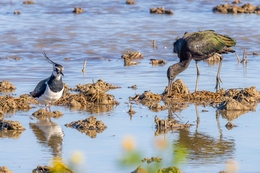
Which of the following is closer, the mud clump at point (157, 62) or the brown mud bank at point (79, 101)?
the brown mud bank at point (79, 101)

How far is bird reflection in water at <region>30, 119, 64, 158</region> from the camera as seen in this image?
336 inches

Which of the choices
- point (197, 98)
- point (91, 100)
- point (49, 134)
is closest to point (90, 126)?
point (49, 134)

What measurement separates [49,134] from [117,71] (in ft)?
17.4

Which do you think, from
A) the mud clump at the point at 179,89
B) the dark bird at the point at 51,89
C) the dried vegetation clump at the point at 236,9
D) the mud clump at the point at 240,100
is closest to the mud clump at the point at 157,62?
the mud clump at the point at 179,89

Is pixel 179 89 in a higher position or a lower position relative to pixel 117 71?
higher

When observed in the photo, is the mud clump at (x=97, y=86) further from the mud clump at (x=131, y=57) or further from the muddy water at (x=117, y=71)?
the mud clump at (x=131, y=57)

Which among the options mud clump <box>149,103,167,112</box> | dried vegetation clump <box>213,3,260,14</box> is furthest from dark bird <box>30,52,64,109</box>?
dried vegetation clump <box>213,3,260,14</box>

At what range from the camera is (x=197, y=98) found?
458 inches

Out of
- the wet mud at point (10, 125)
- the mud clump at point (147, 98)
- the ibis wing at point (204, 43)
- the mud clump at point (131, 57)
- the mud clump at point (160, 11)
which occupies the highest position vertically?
the ibis wing at point (204, 43)

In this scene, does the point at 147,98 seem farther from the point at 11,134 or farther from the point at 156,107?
the point at 11,134

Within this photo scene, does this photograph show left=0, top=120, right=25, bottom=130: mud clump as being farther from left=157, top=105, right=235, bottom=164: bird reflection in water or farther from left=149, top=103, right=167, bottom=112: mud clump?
left=149, top=103, right=167, bottom=112: mud clump

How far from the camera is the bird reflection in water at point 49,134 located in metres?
8.53

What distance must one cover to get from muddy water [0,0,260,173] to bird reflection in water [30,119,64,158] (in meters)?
0.01

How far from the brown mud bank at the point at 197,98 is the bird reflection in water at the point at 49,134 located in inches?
75.0
